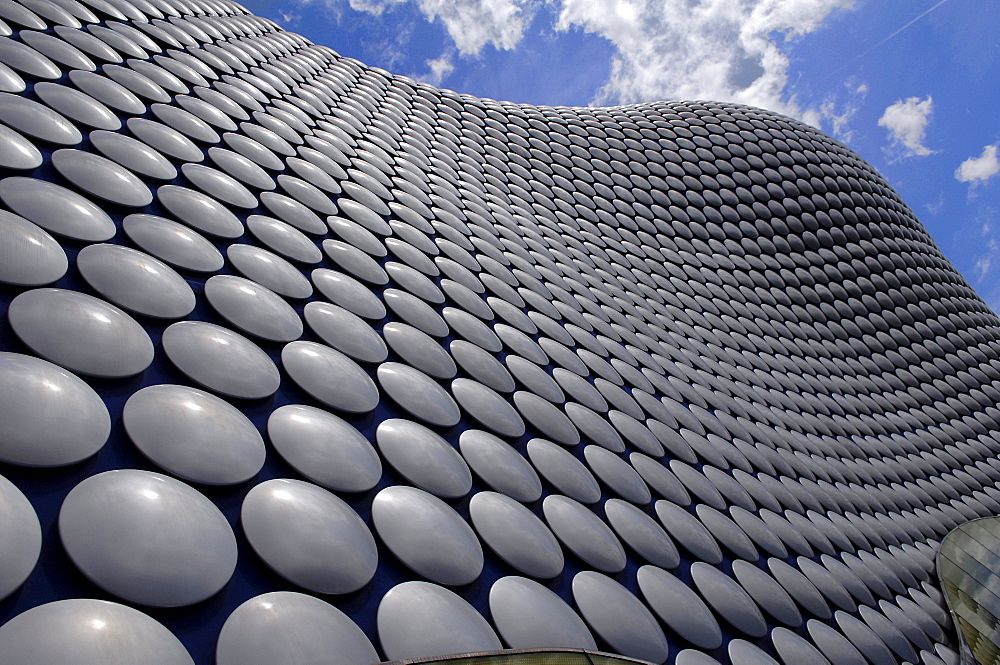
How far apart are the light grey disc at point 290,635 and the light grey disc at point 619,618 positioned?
1.80 m

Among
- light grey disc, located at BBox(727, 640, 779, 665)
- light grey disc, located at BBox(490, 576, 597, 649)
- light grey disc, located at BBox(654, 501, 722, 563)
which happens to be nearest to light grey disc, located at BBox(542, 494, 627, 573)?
light grey disc, located at BBox(490, 576, 597, 649)

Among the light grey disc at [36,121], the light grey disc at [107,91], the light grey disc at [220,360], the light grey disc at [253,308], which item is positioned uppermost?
the light grey disc at [107,91]

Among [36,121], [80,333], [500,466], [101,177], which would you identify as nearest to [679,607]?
[500,466]

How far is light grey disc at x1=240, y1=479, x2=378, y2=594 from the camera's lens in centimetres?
287

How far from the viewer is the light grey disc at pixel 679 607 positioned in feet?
14.4

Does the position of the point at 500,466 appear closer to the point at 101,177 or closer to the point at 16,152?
the point at 101,177

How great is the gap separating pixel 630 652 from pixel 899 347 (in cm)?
2029

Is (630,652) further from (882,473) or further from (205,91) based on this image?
(882,473)

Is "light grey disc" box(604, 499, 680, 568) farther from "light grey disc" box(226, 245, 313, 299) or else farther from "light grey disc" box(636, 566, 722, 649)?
"light grey disc" box(226, 245, 313, 299)

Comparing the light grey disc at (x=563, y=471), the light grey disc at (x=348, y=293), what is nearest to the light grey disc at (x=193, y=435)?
the light grey disc at (x=348, y=293)

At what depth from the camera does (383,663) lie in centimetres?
251

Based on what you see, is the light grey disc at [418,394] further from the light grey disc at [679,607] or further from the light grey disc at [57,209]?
the light grey disc at [57,209]

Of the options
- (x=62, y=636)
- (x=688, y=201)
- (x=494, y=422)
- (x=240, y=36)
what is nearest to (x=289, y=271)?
(x=494, y=422)

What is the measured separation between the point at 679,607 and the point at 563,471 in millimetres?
1462
